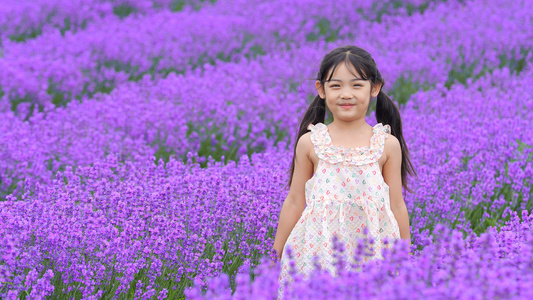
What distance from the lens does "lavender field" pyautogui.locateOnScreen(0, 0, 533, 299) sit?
235 cm

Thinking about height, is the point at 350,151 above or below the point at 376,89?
below

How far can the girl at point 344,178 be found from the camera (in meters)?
2.60

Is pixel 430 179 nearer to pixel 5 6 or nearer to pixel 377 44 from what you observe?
pixel 377 44

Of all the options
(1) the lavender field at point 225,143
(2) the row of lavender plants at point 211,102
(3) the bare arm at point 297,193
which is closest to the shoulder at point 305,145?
→ (3) the bare arm at point 297,193

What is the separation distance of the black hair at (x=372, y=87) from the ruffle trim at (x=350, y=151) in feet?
0.62

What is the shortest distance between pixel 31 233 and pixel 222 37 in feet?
19.2

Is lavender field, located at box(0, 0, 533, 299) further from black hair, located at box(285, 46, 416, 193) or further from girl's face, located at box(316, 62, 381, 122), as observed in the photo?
girl's face, located at box(316, 62, 381, 122)

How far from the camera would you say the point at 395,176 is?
8.89 ft

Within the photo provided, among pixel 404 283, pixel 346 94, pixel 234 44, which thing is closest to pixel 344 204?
pixel 346 94

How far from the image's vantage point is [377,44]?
808cm

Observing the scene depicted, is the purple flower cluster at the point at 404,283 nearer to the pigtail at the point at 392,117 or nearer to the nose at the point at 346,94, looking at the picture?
the nose at the point at 346,94

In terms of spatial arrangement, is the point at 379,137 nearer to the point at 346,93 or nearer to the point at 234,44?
the point at 346,93

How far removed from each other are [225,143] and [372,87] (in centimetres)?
256

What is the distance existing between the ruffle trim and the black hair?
190 mm
